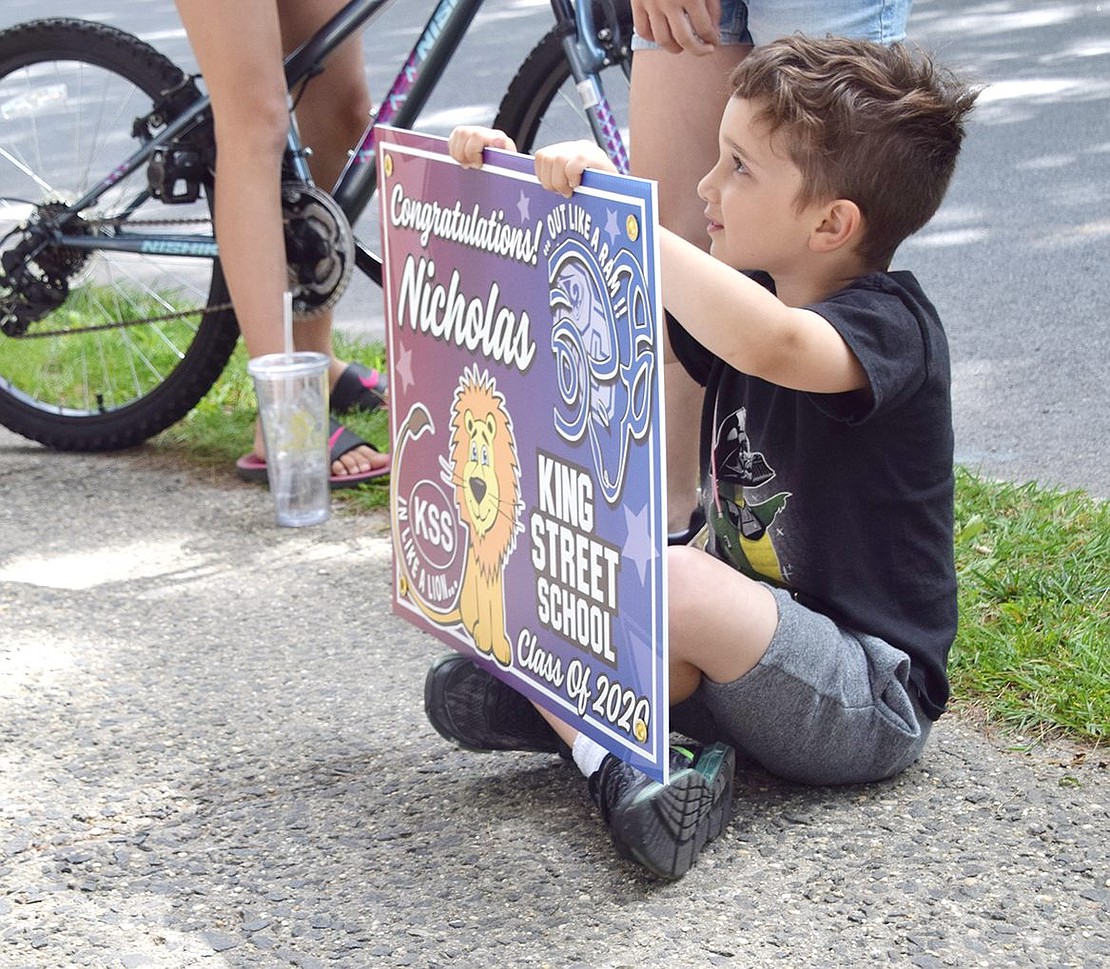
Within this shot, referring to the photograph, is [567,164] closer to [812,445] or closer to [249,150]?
[812,445]

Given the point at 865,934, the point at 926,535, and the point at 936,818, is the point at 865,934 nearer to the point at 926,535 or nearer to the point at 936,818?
the point at 936,818

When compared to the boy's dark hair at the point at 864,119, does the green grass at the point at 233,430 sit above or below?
below

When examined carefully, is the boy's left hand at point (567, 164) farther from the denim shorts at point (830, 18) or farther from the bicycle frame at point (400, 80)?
the bicycle frame at point (400, 80)

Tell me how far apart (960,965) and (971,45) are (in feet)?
18.5

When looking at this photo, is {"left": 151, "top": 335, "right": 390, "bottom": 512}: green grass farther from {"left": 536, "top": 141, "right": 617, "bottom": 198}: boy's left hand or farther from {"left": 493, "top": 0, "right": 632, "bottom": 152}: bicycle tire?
{"left": 536, "top": 141, "right": 617, "bottom": 198}: boy's left hand

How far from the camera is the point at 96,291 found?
410cm

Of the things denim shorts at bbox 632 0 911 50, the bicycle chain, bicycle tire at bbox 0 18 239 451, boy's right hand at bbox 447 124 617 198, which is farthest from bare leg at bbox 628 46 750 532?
the bicycle chain

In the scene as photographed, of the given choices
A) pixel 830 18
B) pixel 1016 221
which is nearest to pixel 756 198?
pixel 830 18

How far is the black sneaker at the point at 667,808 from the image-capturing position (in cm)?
193

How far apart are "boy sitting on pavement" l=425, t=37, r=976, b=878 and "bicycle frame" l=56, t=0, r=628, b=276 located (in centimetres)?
119

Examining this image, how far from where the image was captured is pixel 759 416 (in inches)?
83.8

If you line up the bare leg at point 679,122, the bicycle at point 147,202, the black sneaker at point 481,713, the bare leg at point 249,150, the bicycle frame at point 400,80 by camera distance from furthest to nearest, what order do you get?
the bicycle at point 147,202 < the bicycle frame at point 400,80 < the bare leg at point 249,150 < the bare leg at point 679,122 < the black sneaker at point 481,713

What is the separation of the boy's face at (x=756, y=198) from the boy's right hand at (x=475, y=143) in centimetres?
27

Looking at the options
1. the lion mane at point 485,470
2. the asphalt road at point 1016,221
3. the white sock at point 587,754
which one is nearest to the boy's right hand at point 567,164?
the lion mane at point 485,470
